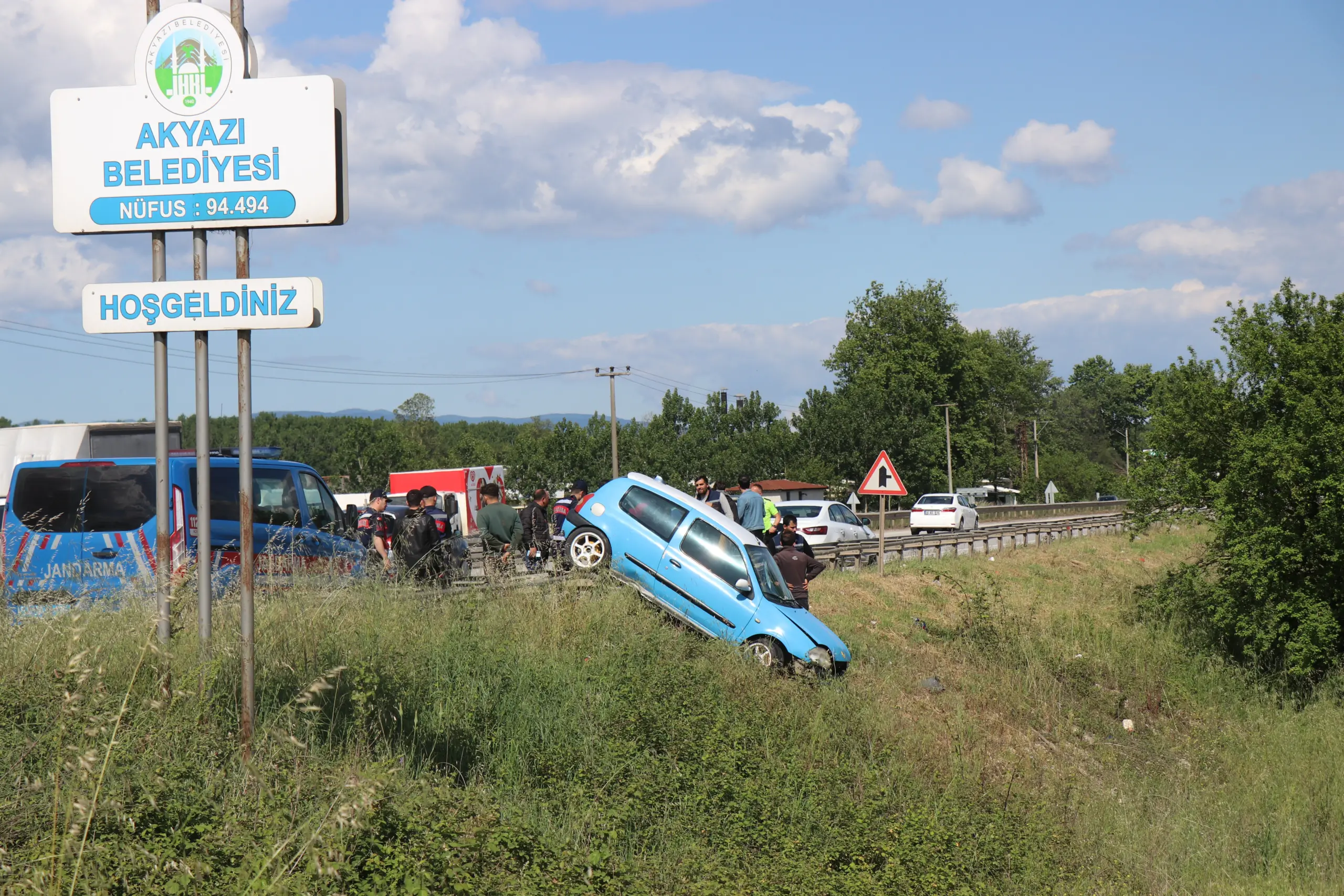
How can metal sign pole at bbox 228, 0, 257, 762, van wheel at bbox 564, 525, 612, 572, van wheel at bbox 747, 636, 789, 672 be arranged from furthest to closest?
van wheel at bbox 564, 525, 612, 572 < van wheel at bbox 747, 636, 789, 672 < metal sign pole at bbox 228, 0, 257, 762

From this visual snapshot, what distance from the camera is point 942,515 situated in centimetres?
4366

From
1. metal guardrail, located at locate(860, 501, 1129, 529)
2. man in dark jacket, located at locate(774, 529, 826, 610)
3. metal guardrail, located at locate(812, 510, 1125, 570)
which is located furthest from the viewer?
metal guardrail, located at locate(860, 501, 1129, 529)

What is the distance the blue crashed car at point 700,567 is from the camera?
40.9ft

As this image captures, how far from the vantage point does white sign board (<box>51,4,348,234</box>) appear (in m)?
6.52

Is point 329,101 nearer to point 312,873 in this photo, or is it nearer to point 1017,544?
point 312,873

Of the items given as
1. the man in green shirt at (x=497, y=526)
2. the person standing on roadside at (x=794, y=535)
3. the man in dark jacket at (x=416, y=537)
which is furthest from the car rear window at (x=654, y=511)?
the man in dark jacket at (x=416, y=537)

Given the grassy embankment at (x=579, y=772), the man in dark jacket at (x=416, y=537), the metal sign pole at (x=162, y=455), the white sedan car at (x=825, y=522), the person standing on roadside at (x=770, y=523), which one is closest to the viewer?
the grassy embankment at (x=579, y=772)

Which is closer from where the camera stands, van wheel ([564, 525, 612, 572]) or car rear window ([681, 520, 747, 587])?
car rear window ([681, 520, 747, 587])

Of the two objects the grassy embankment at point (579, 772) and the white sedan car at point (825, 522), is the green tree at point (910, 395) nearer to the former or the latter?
the white sedan car at point (825, 522)

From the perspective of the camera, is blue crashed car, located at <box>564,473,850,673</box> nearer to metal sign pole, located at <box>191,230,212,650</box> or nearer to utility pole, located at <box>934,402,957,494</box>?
metal sign pole, located at <box>191,230,212,650</box>

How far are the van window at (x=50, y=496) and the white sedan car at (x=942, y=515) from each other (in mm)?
34804

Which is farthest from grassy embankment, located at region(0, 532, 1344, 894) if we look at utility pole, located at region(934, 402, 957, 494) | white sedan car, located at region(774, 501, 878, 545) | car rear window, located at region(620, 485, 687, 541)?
utility pole, located at region(934, 402, 957, 494)

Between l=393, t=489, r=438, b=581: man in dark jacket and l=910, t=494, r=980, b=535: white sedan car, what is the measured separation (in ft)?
106

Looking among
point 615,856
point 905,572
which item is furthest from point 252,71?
point 905,572
